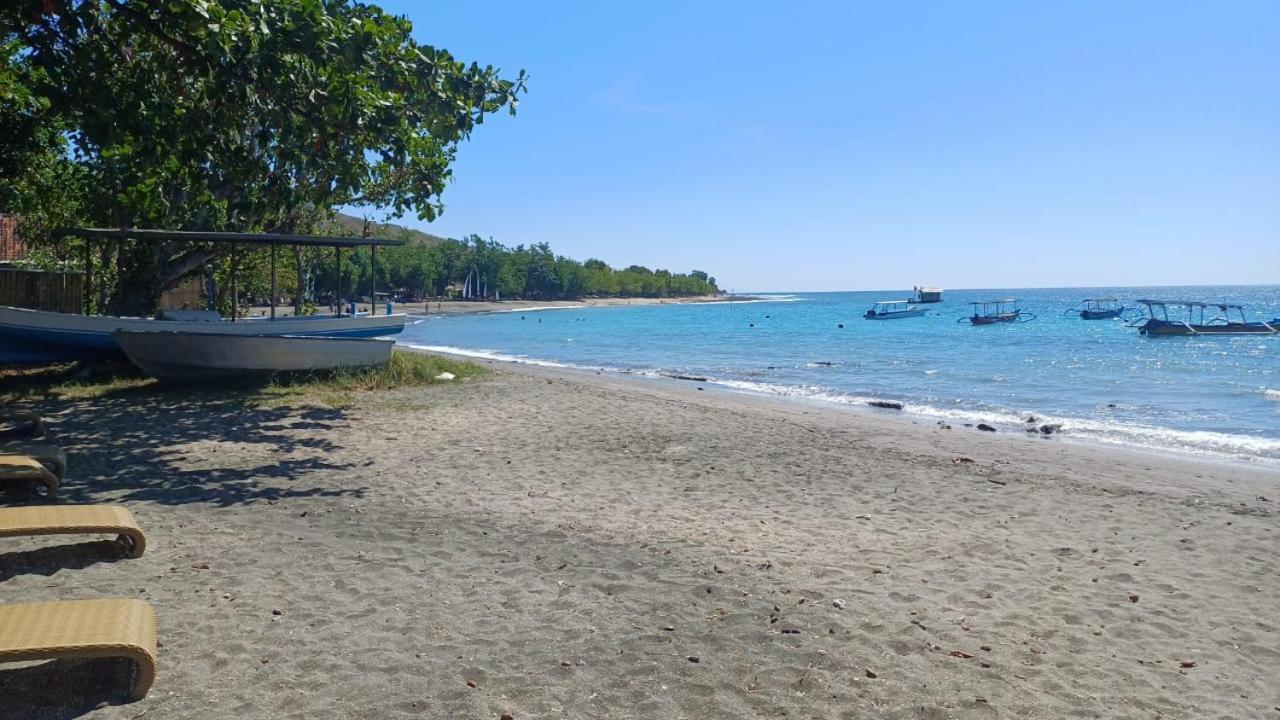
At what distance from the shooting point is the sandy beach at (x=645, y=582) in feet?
13.0

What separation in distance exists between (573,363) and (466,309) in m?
70.0

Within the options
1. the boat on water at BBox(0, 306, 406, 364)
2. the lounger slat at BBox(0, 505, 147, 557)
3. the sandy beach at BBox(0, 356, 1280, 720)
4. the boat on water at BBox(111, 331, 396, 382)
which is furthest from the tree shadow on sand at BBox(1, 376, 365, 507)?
the lounger slat at BBox(0, 505, 147, 557)

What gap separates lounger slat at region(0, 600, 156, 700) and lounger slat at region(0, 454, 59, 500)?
3.42m

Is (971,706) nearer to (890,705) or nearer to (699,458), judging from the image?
(890,705)

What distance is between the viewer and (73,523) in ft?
16.9

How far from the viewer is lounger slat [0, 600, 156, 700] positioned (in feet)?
11.1

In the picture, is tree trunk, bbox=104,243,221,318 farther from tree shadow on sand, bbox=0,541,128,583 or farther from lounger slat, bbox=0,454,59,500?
tree shadow on sand, bbox=0,541,128,583

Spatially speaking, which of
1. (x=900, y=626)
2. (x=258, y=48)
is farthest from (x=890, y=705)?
(x=258, y=48)

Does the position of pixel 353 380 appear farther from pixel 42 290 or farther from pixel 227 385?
pixel 42 290

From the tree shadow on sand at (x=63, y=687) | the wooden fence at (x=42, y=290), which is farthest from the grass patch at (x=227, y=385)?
the tree shadow on sand at (x=63, y=687)

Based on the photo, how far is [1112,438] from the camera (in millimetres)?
15312

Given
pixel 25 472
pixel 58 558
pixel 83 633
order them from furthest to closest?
pixel 25 472, pixel 58 558, pixel 83 633

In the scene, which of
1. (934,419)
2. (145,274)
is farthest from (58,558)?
(934,419)

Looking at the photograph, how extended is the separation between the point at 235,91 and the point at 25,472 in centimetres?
519
